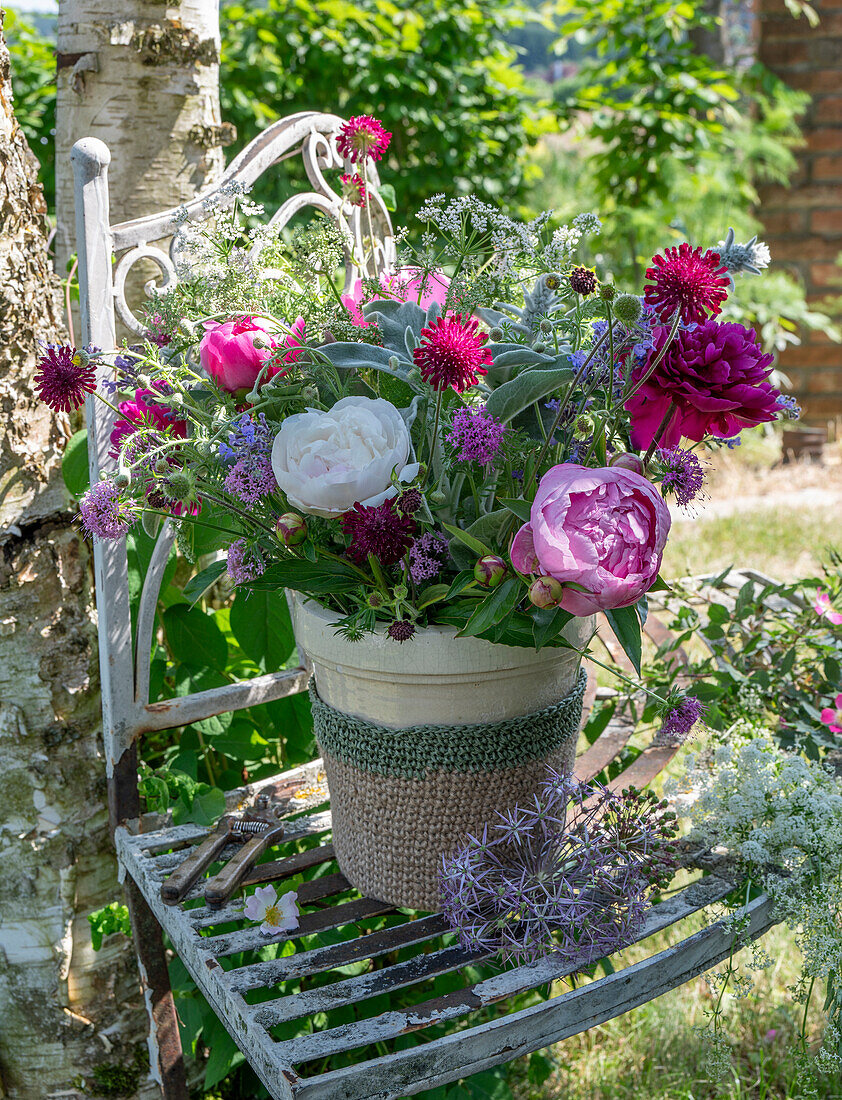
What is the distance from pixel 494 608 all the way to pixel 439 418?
159 mm

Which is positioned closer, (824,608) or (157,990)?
(157,990)

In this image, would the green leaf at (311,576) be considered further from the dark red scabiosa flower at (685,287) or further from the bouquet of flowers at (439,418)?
the dark red scabiosa flower at (685,287)

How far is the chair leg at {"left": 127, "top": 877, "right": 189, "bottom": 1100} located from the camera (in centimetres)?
108

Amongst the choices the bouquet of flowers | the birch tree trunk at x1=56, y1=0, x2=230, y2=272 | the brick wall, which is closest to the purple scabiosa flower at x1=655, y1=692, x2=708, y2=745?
the bouquet of flowers

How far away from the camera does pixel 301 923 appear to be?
0.87 m

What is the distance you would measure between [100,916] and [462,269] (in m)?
0.89

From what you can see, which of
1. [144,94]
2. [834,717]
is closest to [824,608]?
[834,717]

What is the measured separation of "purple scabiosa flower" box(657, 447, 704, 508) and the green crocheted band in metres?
0.23

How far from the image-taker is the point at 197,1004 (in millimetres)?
1175

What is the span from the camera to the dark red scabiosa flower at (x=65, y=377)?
0.76 metres

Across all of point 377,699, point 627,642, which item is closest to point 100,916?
point 377,699

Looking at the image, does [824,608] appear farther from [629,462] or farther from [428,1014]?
[428,1014]

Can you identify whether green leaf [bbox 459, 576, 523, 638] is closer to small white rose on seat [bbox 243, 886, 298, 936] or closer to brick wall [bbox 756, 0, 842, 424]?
small white rose on seat [bbox 243, 886, 298, 936]

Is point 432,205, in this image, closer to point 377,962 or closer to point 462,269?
point 462,269
